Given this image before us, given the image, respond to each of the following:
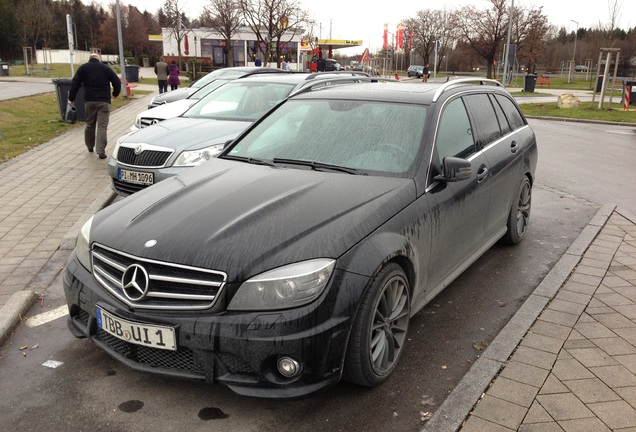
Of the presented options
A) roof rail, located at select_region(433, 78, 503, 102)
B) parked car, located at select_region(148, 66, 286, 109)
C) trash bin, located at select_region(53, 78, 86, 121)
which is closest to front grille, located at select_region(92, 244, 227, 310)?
roof rail, located at select_region(433, 78, 503, 102)

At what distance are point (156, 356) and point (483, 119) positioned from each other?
3449 millimetres

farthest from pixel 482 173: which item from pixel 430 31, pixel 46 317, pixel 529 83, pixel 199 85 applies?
pixel 430 31

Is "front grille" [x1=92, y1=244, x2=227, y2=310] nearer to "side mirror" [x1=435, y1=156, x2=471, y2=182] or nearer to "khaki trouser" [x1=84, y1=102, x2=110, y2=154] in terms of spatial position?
"side mirror" [x1=435, y1=156, x2=471, y2=182]

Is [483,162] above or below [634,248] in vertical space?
above

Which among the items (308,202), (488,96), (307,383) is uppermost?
(488,96)

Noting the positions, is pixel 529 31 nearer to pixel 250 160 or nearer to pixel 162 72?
pixel 162 72

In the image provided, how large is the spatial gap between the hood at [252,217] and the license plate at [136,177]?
284 centimetres

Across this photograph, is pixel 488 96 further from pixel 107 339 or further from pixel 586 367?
pixel 107 339

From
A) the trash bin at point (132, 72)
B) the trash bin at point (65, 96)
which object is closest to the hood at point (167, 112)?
the trash bin at point (65, 96)

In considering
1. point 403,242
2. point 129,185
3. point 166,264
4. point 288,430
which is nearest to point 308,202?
point 403,242

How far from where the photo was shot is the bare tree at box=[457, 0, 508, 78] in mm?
51438

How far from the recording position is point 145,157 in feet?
22.1

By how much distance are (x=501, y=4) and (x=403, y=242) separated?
53916mm

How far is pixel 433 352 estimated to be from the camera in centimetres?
375
